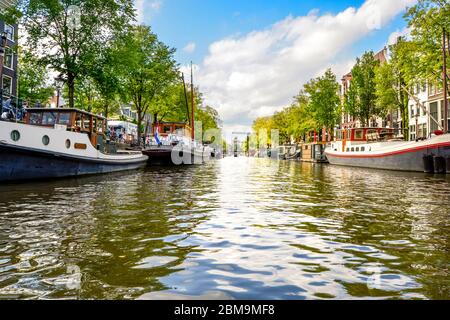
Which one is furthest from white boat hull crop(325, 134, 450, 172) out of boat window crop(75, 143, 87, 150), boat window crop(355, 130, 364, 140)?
boat window crop(75, 143, 87, 150)

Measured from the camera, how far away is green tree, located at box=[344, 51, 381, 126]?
158ft

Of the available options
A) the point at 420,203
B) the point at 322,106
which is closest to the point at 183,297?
the point at 420,203

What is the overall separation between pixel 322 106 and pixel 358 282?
53.8 m

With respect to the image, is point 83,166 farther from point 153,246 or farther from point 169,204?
point 153,246

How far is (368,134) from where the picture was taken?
3575 centimetres

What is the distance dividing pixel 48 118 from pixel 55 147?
2669 mm

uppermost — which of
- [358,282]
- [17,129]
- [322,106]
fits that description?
[322,106]

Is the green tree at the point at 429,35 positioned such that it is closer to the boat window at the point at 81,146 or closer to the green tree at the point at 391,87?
the green tree at the point at 391,87

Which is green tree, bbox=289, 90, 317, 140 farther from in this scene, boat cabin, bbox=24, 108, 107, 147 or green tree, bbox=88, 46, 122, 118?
boat cabin, bbox=24, 108, 107, 147

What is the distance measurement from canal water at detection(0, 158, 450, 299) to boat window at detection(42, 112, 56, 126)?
985 centimetres

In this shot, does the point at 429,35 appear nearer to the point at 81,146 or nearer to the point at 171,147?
the point at 171,147

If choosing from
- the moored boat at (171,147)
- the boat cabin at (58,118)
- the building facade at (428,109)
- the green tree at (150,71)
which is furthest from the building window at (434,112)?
the boat cabin at (58,118)

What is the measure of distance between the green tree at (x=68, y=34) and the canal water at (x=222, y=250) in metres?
17.0

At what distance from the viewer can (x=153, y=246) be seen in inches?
215
